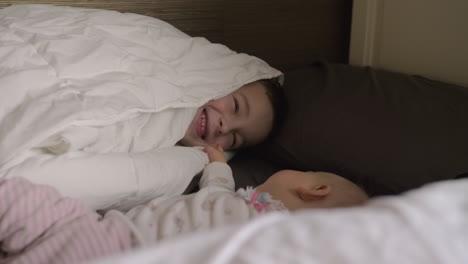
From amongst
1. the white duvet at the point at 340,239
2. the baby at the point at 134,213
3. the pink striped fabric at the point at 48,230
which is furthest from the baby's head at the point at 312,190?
the white duvet at the point at 340,239

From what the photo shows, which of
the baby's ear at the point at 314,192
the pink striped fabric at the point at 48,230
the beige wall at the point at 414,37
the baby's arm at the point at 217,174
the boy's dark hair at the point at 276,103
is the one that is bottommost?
the baby's arm at the point at 217,174

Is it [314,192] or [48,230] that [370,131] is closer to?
[314,192]

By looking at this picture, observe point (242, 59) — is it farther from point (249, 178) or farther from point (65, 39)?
point (65, 39)

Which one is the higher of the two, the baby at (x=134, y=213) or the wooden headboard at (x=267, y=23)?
the wooden headboard at (x=267, y=23)

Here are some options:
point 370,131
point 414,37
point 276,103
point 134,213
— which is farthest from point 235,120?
point 414,37

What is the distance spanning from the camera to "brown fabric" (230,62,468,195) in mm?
1005

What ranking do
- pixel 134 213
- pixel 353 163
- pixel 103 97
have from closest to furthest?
pixel 134 213, pixel 103 97, pixel 353 163

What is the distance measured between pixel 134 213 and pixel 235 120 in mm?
489

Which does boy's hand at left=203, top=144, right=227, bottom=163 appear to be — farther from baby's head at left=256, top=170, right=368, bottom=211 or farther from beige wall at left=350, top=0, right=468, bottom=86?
beige wall at left=350, top=0, right=468, bottom=86

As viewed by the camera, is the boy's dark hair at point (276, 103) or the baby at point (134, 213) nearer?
the baby at point (134, 213)

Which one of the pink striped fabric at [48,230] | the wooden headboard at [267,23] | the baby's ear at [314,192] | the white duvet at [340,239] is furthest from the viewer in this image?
the wooden headboard at [267,23]

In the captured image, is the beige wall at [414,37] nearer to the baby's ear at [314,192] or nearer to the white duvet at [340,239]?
the baby's ear at [314,192]

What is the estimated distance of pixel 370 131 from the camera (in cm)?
110

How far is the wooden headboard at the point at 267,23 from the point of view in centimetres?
148
